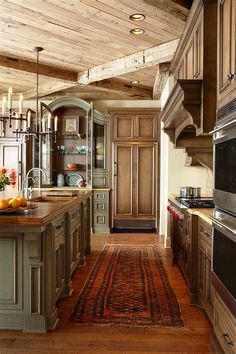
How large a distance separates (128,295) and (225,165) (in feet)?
6.53

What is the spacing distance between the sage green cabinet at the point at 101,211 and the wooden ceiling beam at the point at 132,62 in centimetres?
214

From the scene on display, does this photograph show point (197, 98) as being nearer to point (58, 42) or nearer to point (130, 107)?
point (58, 42)

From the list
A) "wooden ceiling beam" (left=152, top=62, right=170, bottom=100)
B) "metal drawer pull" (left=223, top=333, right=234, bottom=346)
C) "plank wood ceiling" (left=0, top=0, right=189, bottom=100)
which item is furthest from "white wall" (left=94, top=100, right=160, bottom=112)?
"metal drawer pull" (left=223, top=333, right=234, bottom=346)

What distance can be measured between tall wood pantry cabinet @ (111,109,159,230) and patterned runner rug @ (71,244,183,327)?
1.86 m

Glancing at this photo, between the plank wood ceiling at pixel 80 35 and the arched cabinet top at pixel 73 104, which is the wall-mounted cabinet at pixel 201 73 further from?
the arched cabinet top at pixel 73 104

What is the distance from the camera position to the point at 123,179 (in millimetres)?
6578

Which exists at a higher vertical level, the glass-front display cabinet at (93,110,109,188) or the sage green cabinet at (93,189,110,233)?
the glass-front display cabinet at (93,110,109,188)

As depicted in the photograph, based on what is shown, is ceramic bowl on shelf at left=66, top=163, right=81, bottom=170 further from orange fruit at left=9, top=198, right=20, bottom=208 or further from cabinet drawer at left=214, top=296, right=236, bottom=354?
cabinet drawer at left=214, top=296, right=236, bottom=354

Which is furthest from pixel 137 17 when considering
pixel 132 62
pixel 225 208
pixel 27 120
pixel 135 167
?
pixel 135 167

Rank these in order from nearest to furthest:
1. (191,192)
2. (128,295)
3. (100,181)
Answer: (128,295) < (191,192) < (100,181)

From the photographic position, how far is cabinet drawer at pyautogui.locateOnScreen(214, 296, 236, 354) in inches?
66.4

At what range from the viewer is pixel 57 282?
2928mm

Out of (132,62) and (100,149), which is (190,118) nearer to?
(132,62)

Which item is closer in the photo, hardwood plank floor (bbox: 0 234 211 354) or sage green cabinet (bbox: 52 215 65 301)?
hardwood plank floor (bbox: 0 234 211 354)
